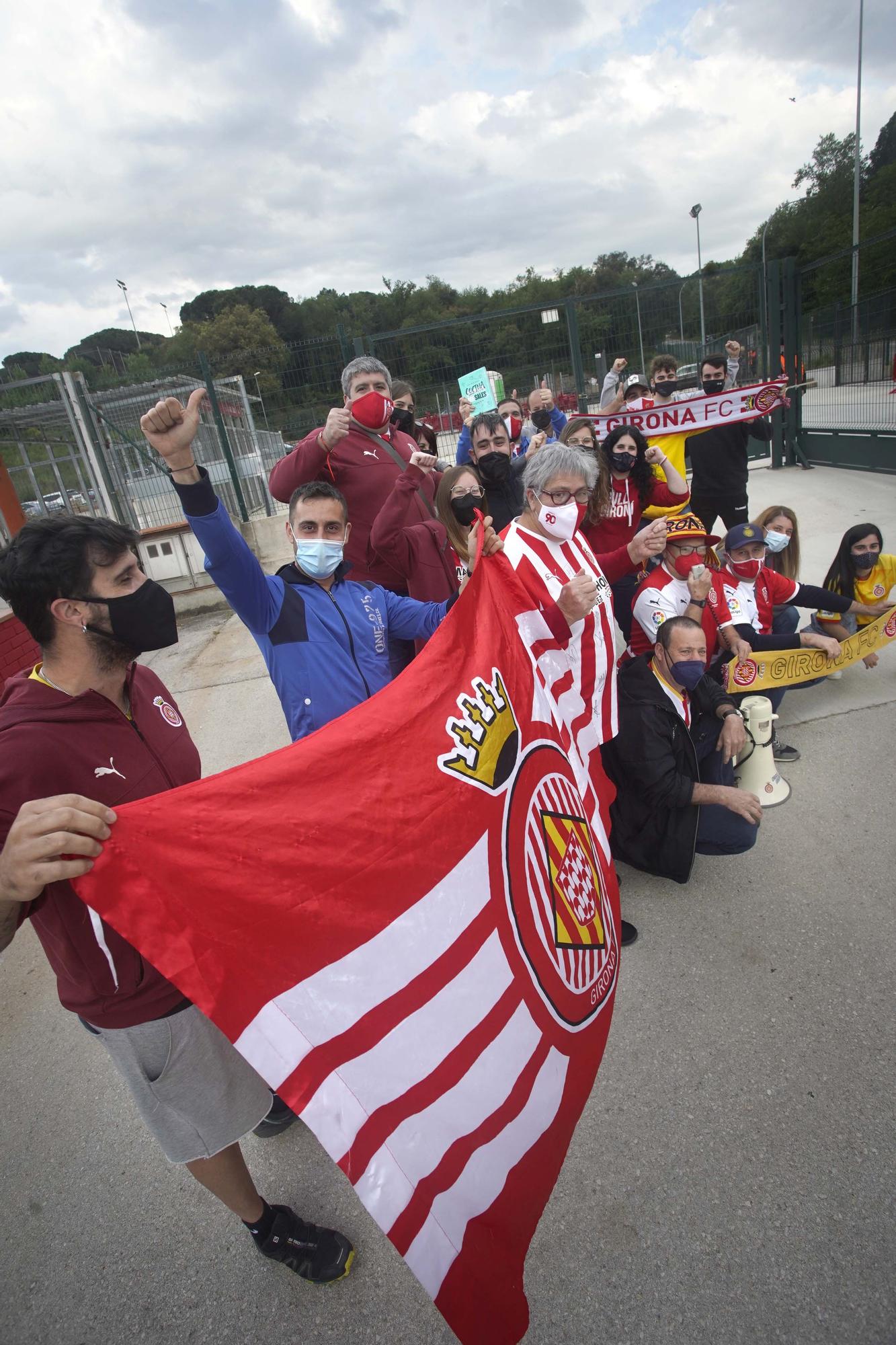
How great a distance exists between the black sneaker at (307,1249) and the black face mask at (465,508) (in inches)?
105

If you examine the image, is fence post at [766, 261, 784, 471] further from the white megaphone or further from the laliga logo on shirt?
the laliga logo on shirt

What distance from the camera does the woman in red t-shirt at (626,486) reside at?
4141 mm

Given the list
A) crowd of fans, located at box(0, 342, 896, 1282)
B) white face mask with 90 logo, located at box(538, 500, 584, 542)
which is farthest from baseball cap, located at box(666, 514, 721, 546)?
white face mask with 90 logo, located at box(538, 500, 584, 542)

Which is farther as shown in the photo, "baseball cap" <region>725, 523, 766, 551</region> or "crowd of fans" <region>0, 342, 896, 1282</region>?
"baseball cap" <region>725, 523, 766, 551</region>

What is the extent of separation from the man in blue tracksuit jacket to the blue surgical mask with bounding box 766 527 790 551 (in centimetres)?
282

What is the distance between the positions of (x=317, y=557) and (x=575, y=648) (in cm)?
107

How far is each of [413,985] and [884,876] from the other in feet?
7.96

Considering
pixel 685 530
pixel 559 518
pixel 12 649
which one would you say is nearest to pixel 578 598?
pixel 559 518

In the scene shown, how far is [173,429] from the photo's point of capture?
168cm

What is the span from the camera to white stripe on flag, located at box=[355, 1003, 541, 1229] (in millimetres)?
1178

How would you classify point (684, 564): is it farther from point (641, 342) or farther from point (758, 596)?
point (641, 342)

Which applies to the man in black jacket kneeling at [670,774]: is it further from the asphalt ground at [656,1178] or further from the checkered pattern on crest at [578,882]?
the checkered pattern on crest at [578,882]

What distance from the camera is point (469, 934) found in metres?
1.43

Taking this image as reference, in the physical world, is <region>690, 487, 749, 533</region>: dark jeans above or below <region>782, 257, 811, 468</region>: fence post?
below
